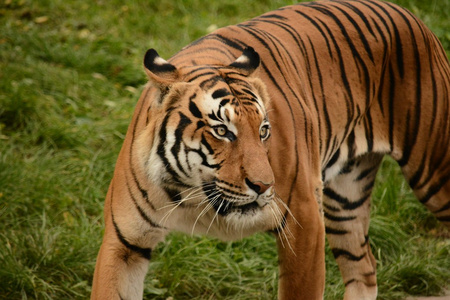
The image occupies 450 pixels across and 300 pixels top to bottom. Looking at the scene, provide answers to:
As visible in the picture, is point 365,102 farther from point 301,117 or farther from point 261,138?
point 261,138

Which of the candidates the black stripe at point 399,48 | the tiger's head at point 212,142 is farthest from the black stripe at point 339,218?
the tiger's head at point 212,142

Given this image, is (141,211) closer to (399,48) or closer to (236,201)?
(236,201)

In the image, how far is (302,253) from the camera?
2963mm

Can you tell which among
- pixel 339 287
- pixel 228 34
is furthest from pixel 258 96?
pixel 339 287

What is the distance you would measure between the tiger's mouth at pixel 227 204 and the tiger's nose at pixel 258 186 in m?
0.07

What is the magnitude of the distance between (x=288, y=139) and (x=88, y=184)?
2229mm

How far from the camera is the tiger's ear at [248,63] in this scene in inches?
110

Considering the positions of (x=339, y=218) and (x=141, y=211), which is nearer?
(x=141, y=211)

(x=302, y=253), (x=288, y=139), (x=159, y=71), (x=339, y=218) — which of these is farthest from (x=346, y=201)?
(x=159, y=71)

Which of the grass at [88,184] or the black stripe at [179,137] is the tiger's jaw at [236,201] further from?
the grass at [88,184]

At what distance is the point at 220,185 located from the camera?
2.56m

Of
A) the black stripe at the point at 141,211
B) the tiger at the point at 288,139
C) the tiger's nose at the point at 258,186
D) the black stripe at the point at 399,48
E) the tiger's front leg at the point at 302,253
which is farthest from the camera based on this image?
the black stripe at the point at 399,48

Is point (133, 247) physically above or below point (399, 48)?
below

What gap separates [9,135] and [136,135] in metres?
2.79
